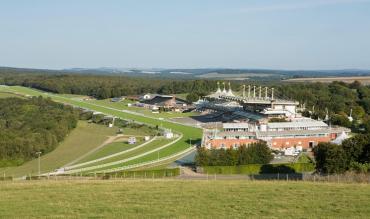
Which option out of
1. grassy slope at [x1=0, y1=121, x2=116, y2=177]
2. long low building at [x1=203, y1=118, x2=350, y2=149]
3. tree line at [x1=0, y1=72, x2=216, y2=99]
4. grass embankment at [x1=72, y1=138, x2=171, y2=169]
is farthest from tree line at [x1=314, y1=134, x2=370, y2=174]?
tree line at [x1=0, y1=72, x2=216, y2=99]

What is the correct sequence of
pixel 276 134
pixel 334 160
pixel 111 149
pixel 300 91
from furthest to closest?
pixel 300 91 < pixel 276 134 < pixel 111 149 < pixel 334 160

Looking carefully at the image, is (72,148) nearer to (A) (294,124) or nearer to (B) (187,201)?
(A) (294,124)

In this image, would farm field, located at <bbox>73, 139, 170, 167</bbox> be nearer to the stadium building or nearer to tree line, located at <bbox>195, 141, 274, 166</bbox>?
the stadium building

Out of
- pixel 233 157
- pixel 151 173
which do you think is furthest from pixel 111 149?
pixel 233 157

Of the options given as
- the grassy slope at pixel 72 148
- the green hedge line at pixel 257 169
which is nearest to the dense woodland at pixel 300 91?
the green hedge line at pixel 257 169

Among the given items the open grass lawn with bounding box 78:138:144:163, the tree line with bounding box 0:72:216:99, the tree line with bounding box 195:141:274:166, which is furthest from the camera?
the tree line with bounding box 0:72:216:99

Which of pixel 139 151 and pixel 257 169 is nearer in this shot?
pixel 257 169

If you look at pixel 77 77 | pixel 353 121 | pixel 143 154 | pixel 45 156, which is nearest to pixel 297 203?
pixel 143 154
